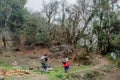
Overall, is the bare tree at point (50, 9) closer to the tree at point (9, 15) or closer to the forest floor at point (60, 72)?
the tree at point (9, 15)

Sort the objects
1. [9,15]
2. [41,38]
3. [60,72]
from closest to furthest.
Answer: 1. [60,72]
2. [9,15]
3. [41,38]

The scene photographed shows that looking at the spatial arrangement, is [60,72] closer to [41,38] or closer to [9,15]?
[41,38]

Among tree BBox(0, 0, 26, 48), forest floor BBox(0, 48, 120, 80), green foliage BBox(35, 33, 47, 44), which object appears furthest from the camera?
green foliage BBox(35, 33, 47, 44)

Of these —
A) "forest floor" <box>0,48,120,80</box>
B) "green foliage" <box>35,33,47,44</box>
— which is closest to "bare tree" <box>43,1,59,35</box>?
"green foliage" <box>35,33,47,44</box>

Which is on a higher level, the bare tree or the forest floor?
the bare tree

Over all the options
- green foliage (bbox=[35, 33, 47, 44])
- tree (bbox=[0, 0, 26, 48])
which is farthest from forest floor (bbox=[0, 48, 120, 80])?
tree (bbox=[0, 0, 26, 48])

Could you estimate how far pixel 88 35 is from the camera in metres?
41.7

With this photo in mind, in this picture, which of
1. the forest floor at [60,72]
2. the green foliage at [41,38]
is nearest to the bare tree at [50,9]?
the green foliage at [41,38]

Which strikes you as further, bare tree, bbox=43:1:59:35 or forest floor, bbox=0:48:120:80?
bare tree, bbox=43:1:59:35

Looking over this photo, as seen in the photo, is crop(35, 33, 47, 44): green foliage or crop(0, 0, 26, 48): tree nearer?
crop(0, 0, 26, 48): tree

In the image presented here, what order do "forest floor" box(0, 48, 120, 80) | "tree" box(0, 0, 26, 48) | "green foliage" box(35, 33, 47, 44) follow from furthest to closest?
"green foliage" box(35, 33, 47, 44)
"tree" box(0, 0, 26, 48)
"forest floor" box(0, 48, 120, 80)

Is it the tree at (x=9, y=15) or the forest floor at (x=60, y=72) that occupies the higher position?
the tree at (x=9, y=15)

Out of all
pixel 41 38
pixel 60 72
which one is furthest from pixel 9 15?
pixel 60 72

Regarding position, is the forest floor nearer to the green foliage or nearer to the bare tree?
the green foliage
